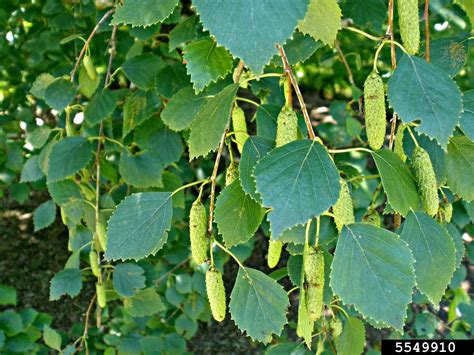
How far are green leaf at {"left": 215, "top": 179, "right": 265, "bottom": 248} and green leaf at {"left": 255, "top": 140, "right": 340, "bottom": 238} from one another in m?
0.16

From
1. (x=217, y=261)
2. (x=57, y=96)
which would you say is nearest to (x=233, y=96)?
(x=57, y=96)

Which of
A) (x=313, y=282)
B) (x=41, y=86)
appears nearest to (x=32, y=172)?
(x=41, y=86)

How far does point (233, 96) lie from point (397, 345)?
5.35ft

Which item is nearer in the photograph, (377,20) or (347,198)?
(347,198)

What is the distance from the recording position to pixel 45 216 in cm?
187

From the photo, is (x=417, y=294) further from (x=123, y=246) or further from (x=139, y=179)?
(x=123, y=246)

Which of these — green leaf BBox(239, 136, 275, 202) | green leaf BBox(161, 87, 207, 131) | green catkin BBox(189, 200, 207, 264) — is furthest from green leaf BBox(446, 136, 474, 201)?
green leaf BBox(161, 87, 207, 131)

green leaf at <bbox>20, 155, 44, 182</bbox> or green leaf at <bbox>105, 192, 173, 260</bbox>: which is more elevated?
green leaf at <bbox>105, 192, 173, 260</bbox>

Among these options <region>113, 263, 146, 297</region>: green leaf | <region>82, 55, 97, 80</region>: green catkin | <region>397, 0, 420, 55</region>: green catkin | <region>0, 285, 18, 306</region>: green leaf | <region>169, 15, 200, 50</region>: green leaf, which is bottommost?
<region>0, 285, 18, 306</region>: green leaf

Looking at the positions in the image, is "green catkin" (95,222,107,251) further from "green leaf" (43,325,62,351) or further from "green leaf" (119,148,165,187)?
"green leaf" (43,325,62,351)

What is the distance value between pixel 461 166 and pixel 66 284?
1103 millimetres

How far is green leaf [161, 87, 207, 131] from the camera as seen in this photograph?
1.27 metres

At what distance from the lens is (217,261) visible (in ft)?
6.08

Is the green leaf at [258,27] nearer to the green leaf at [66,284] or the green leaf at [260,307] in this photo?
the green leaf at [260,307]
